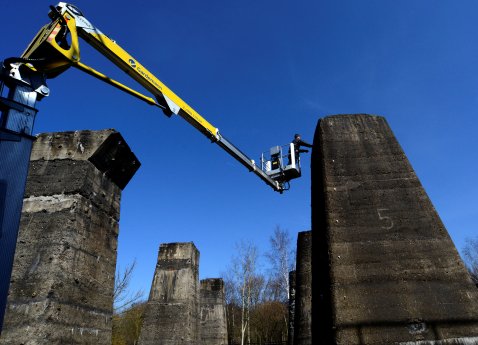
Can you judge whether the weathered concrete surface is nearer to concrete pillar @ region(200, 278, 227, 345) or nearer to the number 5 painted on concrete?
the number 5 painted on concrete

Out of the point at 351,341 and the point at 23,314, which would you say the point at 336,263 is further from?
the point at 23,314

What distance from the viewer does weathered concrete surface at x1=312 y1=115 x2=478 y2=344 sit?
10.9 ft

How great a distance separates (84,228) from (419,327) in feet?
10.4

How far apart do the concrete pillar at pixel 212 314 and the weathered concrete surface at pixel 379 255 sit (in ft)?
36.5

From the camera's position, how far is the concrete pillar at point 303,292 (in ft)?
30.9

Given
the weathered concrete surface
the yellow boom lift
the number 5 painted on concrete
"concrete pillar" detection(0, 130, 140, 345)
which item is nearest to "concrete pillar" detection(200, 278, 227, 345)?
the yellow boom lift

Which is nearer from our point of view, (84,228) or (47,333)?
(47,333)

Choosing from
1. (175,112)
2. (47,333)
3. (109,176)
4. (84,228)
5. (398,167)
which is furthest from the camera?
(175,112)

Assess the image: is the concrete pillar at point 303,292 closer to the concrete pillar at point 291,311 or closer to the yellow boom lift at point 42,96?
the concrete pillar at point 291,311

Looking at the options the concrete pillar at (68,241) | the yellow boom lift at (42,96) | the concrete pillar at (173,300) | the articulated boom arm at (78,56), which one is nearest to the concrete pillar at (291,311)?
the concrete pillar at (173,300)

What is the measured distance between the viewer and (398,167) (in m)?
4.36

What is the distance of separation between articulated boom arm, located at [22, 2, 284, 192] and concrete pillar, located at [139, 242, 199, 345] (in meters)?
3.30

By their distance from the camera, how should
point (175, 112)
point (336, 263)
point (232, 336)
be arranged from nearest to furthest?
point (336, 263) → point (175, 112) → point (232, 336)

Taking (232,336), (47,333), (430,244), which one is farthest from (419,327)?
(232,336)
